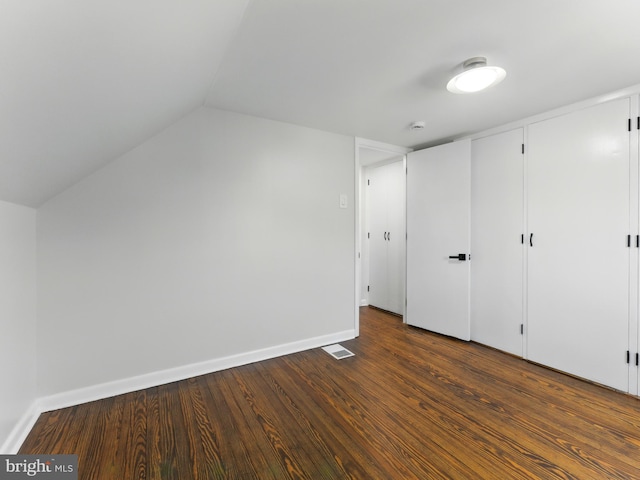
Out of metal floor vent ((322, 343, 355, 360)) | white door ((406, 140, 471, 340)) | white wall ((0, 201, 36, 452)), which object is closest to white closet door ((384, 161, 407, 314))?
white door ((406, 140, 471, 340))

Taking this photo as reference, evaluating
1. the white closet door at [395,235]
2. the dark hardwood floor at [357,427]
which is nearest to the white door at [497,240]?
the dark hardwood floor at [357,427]

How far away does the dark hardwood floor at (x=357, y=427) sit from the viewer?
147 centimetres

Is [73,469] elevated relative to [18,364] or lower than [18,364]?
lower

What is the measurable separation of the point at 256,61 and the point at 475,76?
1395mm

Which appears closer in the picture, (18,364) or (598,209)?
(18,364)

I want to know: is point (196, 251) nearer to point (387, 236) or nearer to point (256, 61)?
point (256, 61)

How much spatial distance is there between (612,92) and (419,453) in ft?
9.74

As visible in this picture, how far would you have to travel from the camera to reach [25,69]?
81cm

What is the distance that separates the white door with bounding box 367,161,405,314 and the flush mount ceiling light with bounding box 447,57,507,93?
230cm

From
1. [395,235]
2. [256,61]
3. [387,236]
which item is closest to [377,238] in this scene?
[387,236]

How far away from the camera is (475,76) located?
5.90ft

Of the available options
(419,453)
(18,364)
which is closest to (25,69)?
(18,364)

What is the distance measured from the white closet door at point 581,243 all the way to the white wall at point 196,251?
72.0 inches

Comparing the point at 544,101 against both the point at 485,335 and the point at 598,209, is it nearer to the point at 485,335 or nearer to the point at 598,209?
the point at 598,209
